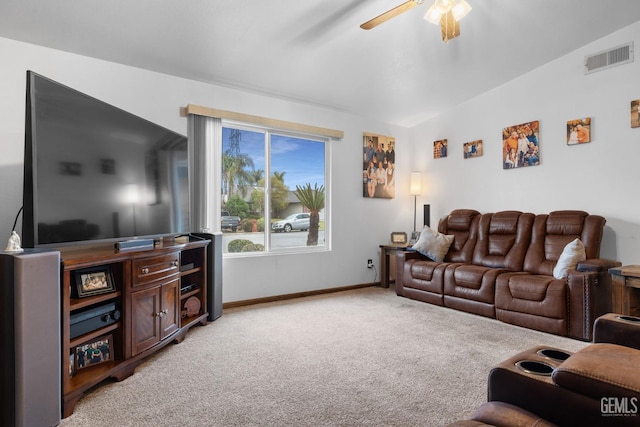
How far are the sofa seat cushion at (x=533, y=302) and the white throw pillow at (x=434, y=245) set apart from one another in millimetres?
980

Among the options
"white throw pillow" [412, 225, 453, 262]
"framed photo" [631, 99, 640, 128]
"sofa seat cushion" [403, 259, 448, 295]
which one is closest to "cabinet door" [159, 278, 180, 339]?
"sofa seat cushion" [403, 259, 448, 295]

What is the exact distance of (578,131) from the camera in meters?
3.91

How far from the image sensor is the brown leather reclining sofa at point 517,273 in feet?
10.1

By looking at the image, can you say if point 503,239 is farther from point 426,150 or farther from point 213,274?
point 213,274

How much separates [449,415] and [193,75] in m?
3.64

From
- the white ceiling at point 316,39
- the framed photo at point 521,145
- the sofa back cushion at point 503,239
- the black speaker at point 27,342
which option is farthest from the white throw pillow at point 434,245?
the black speaker at point 27,342

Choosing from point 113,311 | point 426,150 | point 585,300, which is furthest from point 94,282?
point 426,150

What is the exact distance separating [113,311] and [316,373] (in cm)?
135

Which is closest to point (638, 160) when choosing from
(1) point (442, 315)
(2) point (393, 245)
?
(1) point (442, 315)

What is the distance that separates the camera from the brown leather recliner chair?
107cm

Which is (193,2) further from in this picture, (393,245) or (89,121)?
(393,245)

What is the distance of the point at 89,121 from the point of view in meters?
2.29

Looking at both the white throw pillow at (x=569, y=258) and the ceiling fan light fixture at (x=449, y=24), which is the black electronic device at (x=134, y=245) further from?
the white throw pillow at (x=569, y=258)

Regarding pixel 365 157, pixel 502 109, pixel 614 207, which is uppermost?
pixel 502 109
